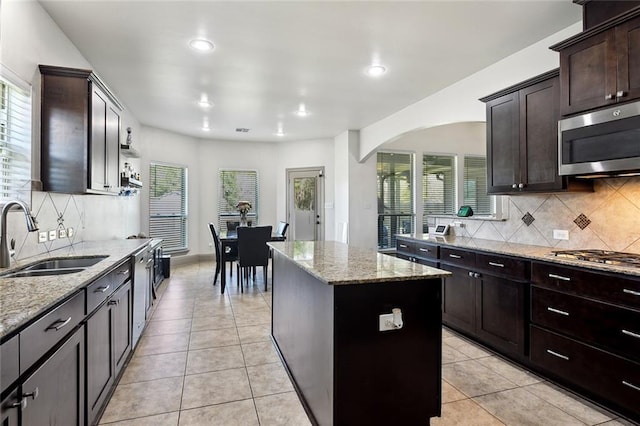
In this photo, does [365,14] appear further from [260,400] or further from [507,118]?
[260,400]

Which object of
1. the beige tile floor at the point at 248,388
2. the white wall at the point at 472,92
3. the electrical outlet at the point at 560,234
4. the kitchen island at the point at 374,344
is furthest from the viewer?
the white wall at the point at 472,92

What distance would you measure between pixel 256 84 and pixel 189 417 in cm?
358

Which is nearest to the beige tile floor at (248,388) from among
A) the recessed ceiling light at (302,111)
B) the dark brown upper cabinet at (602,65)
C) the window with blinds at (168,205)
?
the dark brown upper cabinet at (602,65)

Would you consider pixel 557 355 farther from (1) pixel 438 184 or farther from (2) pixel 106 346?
(1) pixel 438 184

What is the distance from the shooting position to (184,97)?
4742mm

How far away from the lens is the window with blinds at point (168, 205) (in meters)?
6.71

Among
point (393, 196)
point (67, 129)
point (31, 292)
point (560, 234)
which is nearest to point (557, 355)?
point (560, 234)

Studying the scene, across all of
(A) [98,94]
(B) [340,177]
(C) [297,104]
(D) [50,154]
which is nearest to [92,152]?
(D) [50,154]

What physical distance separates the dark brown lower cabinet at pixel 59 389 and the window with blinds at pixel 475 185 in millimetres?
7459

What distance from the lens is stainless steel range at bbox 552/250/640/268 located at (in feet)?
7.06

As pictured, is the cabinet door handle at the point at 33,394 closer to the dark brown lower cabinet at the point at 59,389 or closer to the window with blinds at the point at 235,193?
the dark brown lower cabinet at the point at 59,389

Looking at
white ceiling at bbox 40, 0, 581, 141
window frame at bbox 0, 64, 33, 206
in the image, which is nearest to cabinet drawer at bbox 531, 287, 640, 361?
white ceiling at bbox 40, 0, 581, 141

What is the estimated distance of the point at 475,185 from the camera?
7637 mm

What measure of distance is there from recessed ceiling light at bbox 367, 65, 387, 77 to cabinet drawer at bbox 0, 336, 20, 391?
3.64 meters
